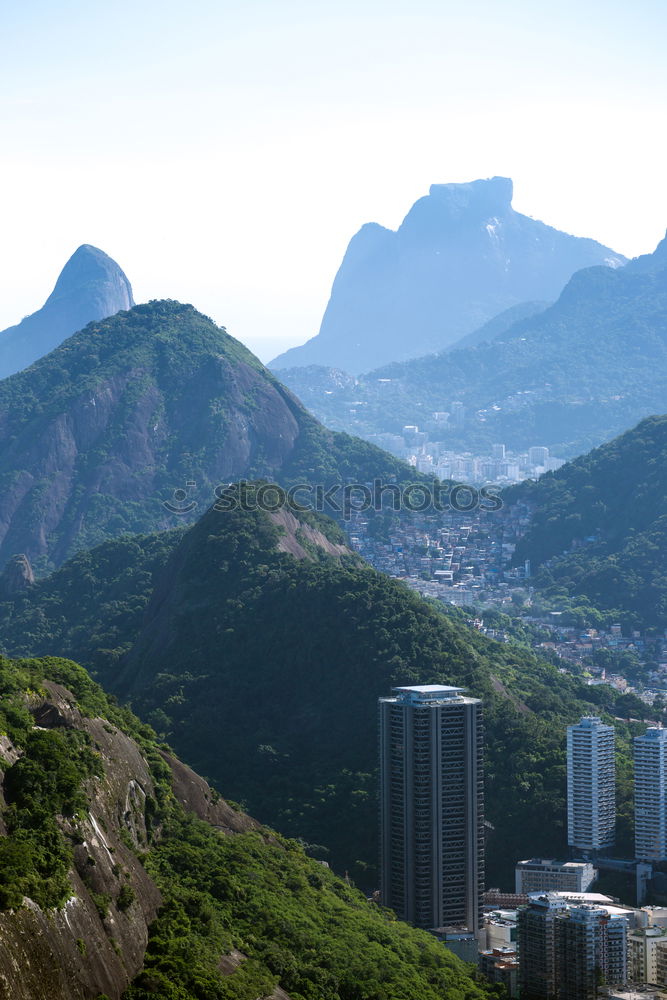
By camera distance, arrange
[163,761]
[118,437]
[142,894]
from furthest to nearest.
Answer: [118,437] < [163,761] < [142,894]

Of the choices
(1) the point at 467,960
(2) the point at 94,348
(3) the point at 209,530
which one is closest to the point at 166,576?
(3) the point at 209,530

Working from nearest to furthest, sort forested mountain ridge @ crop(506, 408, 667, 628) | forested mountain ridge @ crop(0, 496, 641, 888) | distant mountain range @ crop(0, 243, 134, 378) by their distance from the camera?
forested mountain ridge @ crop(0, 496, 641, 888), forested mountain ridge @ crop(506, 408, 667, 628), distant mountain range @ crop(0, 243, 134, 378)

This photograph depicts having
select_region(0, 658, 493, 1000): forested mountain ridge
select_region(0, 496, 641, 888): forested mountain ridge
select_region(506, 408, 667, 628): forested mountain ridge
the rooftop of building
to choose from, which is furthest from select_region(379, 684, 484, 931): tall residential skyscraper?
select_region(506, 408, 667, 628): forested mountain ridge

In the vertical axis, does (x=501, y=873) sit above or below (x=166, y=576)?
below

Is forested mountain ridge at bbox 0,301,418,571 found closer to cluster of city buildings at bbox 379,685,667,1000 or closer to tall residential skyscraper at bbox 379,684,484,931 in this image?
cluster of city buildings at bbox 379,685,667,1000

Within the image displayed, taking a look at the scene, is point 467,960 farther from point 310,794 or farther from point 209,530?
point 209,530

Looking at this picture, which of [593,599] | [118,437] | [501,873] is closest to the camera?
[501,873]

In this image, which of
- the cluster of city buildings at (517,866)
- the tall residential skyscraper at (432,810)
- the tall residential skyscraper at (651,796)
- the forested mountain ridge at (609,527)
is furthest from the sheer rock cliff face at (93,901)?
the forested mountain ridge at (609,527)

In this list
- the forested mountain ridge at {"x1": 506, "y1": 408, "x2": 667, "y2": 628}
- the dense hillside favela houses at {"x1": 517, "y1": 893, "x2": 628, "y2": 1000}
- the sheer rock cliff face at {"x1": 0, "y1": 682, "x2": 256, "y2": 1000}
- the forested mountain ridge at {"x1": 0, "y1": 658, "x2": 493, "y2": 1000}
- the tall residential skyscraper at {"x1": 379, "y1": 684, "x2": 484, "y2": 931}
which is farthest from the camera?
the forested mountain ridge at {"x1": 506, "y1": 408, "x2": 667, "y2": 628}
